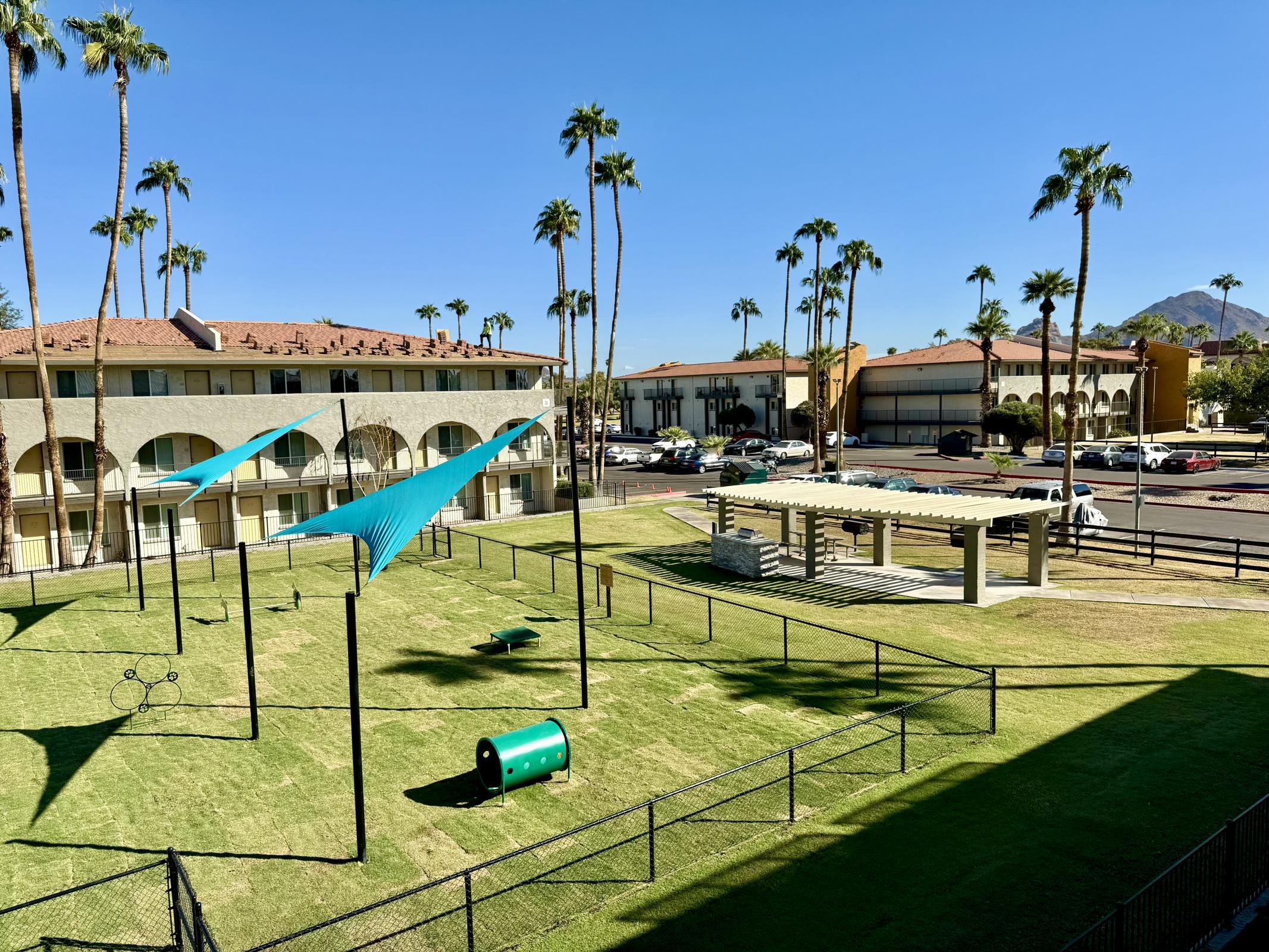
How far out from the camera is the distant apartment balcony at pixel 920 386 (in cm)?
8356

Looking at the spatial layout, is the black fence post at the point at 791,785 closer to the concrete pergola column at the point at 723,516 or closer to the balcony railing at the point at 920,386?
the concrete pergola column at the point at 723,516

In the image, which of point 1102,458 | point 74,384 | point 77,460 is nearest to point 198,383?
point 74,384

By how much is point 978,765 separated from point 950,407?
76.7 metres

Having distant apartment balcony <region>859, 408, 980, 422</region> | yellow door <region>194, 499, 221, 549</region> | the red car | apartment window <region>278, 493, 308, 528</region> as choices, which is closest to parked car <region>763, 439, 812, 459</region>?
distant apartment balcony <region>859, 408, 980, 422</region>

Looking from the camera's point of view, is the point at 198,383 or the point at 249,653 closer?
the point at 249,653

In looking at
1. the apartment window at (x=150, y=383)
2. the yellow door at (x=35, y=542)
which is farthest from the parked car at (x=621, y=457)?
the yellow door at (x=35, y=542)

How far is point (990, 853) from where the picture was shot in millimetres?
11547

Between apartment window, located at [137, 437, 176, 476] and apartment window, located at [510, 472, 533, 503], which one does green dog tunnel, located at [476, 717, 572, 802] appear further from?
apartment window, located at [510, 472, 533, 503]

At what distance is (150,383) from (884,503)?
1274 inches

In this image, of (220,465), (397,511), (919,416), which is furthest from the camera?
(919,416)

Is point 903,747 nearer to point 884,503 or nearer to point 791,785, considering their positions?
point 791,785

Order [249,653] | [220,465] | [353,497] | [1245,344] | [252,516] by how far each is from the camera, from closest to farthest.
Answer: [249,653], [220,465], [252,516], [353,497], [1245,344]

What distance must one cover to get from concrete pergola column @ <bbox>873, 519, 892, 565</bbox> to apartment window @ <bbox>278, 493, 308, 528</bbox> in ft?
87.8

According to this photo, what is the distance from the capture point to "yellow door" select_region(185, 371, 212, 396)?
39469mm
